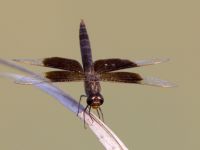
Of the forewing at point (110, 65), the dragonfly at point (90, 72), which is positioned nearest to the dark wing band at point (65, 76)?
the dragonfly at point (90, 72)

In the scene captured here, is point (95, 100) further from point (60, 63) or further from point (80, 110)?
point (60, 63)

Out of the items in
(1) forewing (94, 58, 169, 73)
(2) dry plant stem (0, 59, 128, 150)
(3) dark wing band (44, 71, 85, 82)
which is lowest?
(2) dry plant stem (0, 59, 128, 150)

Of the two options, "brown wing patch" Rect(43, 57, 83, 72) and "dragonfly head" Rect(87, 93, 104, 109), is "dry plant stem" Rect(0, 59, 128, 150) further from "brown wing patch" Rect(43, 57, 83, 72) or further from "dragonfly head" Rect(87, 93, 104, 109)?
"brown wing patch" Rect(43, 57, 83, 72)

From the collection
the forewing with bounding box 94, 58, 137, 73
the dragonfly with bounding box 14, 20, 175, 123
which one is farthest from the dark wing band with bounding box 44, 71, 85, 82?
the forewing with bounding box 94, 58, 137, 73

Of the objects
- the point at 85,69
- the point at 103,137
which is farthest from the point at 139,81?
the point at 103,137

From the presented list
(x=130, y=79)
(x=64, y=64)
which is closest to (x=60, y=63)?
(x=64, y=64)

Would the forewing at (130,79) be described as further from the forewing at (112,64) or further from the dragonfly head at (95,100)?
the dragonfly head at (95,100)

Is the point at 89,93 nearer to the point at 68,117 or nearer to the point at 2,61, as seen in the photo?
the point at 2,61
